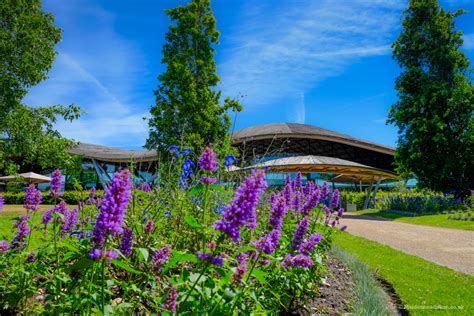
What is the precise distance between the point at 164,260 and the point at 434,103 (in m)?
24.6

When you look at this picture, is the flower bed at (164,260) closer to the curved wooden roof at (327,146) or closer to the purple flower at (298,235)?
the purple flower at (298,235)

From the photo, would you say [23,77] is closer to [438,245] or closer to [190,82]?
[190,82]

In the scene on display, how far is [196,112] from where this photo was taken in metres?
A: 20.8

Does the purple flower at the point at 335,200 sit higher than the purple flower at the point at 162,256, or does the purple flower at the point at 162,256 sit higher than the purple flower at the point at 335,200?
the purple flower at the point at 335,200

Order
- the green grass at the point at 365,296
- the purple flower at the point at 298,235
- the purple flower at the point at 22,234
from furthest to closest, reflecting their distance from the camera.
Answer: the green grass at the point at 365,296 → the purple flower at the point at 22,234 → the purple flower at the point at 298,235

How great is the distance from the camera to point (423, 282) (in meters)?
5.08

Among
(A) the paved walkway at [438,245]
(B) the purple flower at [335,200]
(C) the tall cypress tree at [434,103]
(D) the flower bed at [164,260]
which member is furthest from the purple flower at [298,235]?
(C) the tall cypress tree at [434,103]

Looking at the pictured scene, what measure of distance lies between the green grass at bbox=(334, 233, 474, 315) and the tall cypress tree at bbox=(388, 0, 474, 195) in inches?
682

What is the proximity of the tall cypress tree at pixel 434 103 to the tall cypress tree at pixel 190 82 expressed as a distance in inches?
501

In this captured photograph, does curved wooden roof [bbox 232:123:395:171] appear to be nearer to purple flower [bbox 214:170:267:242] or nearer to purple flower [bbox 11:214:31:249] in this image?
purple flower [bbox 11:214:31:249]

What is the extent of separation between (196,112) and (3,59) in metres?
10.2

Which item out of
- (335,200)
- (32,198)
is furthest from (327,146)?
(32,198)

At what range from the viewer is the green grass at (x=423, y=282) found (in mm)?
4062

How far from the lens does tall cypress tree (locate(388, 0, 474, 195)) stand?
70.6ft
